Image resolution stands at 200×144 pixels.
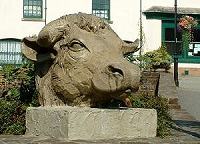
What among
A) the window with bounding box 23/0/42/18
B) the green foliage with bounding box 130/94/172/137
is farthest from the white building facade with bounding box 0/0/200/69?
the green foliage with bounding box 130/94/172/137

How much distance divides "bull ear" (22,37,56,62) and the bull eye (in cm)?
37

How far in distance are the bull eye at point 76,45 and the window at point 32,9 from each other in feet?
102

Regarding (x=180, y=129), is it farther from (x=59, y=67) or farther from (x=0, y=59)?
(x=0, y=59)

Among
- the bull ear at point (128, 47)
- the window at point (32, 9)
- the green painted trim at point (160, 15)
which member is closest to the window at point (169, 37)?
the green painted trim at point (160, 15)

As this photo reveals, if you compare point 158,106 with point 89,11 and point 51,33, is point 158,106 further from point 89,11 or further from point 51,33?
point 89,11

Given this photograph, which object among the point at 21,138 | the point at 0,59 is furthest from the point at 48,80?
the point at 0,59

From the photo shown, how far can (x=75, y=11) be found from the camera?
3747 cm

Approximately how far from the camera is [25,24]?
122ft

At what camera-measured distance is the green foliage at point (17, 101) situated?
8203 mm

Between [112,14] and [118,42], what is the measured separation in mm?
31259

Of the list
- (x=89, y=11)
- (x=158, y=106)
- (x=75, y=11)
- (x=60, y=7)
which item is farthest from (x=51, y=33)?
(x=89, y=11)

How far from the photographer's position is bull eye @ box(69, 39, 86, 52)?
6.98 meters

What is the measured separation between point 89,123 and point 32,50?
1296 millimetres

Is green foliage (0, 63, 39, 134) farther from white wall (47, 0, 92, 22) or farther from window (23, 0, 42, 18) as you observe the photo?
window (23, 0, 42, 18)
